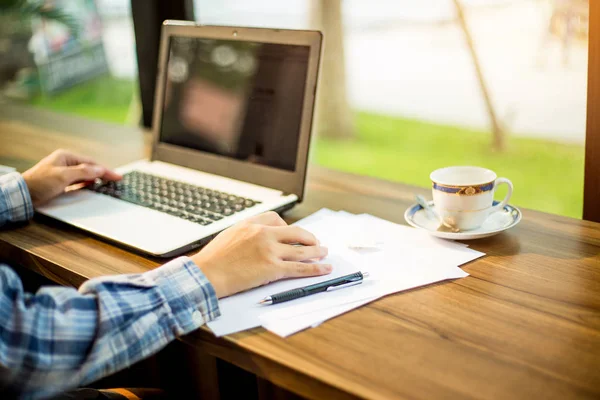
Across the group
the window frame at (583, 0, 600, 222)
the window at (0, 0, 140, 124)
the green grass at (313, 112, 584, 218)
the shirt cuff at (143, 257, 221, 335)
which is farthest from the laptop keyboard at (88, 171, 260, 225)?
the window at (0, 0, 140, 124)

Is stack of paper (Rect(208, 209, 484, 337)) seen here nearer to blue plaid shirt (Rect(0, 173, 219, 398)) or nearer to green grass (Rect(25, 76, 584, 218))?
blue plaid shirt (Rect(0, 173, 219, 398))

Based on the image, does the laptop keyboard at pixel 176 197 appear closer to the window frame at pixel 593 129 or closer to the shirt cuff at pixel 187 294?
the shirt cuff at pixel 187 294

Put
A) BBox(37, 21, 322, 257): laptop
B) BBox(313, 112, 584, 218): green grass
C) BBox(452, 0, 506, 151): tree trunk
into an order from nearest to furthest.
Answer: BBox(37, 21, 322, 257): laptop, BBox(452, 0, 506, 151): tree trunk, BBox(313, 112, 584, 218): green grass

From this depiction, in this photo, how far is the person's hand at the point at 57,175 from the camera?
127 centimetres

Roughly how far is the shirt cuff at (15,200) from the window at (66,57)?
176cm

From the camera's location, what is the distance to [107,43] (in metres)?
3.32

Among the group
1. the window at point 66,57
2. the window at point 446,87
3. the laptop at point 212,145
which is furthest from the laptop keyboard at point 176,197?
the window at point 66,57

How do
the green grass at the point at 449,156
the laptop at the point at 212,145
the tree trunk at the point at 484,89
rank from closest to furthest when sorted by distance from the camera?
the laptop at the point at 212,145
the tree trunk at the point at 484,89
the green grass at the point at 449,156

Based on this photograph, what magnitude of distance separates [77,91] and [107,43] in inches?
15.7

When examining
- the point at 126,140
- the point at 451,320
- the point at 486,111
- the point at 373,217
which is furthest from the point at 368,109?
the point at 451,320

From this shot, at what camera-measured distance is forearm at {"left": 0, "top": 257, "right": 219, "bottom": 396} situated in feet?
2.47

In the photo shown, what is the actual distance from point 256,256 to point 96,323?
9.6 inches

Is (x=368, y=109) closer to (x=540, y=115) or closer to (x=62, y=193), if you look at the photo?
(x=540, y=115)

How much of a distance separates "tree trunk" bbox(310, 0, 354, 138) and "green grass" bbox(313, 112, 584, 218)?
8cm
